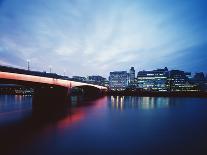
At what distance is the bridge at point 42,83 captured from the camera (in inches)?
1439

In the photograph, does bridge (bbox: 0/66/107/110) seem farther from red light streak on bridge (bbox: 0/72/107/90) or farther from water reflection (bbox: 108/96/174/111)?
water reflection (bbox: 108/96/174/111)

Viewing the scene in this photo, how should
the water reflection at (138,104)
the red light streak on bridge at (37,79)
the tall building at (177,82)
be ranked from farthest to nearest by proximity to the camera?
the tall building at (177,82) → the water reflection at (138,104) → the red light streak on bridge at (37,79)

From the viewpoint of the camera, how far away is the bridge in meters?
Result: 36.6

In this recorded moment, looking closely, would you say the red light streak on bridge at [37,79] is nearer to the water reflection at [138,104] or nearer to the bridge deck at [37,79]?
the bridge deck at [37,79]

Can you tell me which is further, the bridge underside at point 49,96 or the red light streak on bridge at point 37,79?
the bridge underside at point 49,96

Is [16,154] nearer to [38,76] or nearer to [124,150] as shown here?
[124,150]

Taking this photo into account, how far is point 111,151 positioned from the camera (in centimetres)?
1441

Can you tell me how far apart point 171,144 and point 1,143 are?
45.3 feet

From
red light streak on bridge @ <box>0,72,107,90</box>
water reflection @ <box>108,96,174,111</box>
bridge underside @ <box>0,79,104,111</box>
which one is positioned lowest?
water reflection @ <box>108,96,174,111</box>

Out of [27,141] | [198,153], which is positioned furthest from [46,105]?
[198,153]

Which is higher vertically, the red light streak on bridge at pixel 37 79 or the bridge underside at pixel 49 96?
the red light streak on bridge at pixel 37 79

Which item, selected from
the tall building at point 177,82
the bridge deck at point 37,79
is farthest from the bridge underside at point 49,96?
the tall building at point 177,82

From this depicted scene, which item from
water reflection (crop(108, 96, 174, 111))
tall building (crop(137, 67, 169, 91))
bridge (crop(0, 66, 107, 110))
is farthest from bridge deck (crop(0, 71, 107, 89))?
tall building (crop(137, 67, 169, 91))

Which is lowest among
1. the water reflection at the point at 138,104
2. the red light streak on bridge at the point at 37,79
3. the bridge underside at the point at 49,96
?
the water reflection at the point at 138,104
